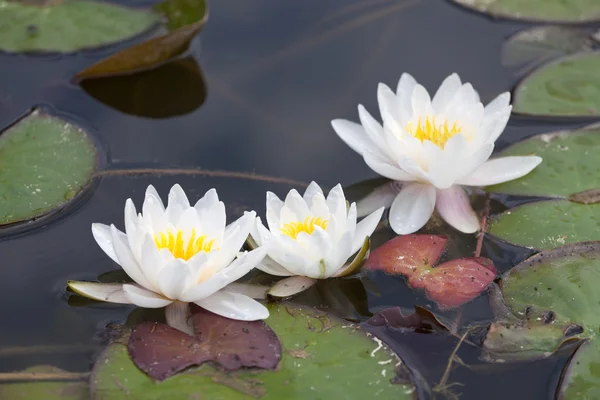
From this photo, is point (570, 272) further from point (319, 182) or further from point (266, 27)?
point (266, 27)

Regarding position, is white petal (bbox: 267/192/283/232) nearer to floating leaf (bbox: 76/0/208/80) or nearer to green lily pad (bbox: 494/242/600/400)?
green lily pad (bbox: 494/242/600/400)

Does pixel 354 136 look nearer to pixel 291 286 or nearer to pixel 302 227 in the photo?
pixel 302 227

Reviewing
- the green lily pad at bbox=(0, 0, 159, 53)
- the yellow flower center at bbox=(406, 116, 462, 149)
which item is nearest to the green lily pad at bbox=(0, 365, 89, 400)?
the yellow flower center at bbox=(406, 116, 462, 149)

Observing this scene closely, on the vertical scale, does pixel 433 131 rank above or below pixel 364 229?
above

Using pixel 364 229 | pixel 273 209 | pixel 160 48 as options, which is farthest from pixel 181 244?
pixel 160 48

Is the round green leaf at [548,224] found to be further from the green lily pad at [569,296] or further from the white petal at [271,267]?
the white petal at [271,267]

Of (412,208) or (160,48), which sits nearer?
(412,208)

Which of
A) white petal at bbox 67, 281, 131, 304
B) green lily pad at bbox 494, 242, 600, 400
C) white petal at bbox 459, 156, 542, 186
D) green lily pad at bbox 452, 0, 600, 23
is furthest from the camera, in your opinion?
green lily pad at bbox 452, 0, 600, 23
